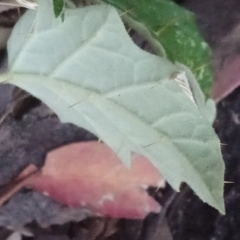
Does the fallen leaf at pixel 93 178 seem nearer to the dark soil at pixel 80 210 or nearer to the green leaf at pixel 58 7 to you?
the dark soil at pixel 80 210

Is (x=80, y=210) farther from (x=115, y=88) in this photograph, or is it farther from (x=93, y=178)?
(x=115, y=88)

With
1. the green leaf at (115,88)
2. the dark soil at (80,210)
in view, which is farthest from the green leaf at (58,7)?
the dark soil at (80,210)

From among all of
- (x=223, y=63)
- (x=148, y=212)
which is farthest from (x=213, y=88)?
(x=148, y=212)

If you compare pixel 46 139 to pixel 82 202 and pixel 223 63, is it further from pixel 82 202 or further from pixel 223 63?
pixel 223 63

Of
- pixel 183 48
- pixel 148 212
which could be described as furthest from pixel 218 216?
pixel 183 48

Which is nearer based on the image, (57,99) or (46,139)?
(57,99)

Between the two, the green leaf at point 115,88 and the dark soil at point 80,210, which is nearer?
the green leaf at point 115,88

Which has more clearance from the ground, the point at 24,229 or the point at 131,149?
the point at 131,149
